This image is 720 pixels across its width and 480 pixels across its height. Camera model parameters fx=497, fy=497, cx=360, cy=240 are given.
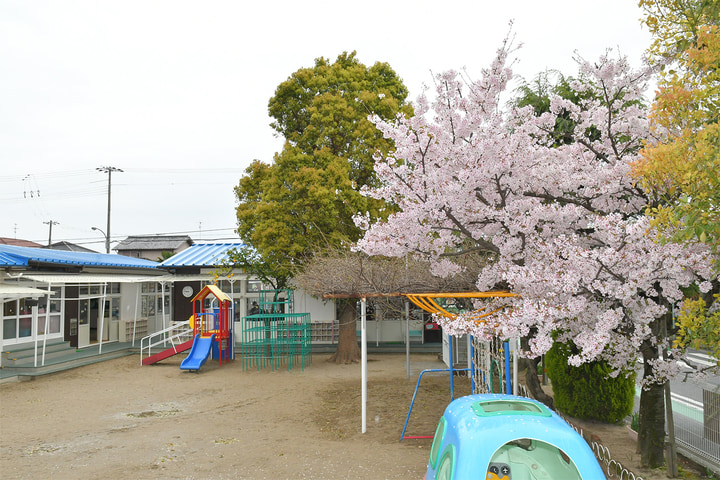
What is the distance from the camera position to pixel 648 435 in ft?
19.8

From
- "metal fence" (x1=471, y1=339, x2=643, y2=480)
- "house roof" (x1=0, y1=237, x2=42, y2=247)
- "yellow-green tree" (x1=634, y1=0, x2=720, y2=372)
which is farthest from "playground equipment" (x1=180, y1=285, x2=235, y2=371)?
"house roof" (x1=0, y1=237, x2=42, y2=247)

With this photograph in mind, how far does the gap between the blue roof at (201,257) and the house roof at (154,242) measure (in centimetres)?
1668

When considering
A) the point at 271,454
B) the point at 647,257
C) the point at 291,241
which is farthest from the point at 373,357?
the point at 647,257

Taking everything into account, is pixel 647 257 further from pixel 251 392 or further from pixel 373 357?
pixel 373 357

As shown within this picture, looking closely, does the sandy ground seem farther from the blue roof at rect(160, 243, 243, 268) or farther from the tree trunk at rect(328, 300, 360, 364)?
the blue roof at rect(160, 243, 243, 268)

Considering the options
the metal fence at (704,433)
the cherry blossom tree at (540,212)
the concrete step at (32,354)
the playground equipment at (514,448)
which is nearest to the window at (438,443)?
the playground equipment at (514,448)

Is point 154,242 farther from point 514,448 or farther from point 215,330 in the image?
point 514,448

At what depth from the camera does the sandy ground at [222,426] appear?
261 inches

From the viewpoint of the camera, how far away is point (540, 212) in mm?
6020

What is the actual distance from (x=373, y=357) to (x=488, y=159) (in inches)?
474

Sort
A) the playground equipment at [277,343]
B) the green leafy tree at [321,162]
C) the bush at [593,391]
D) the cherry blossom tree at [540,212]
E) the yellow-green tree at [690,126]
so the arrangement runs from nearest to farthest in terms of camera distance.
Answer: the yellow-green tree at [690,126] < the cherry blossom tree at [540,212] < the bush at [593,391] < the green leafy tree at [321,162] < the playground equipment at [277,343]

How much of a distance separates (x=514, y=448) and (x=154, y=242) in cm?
3953

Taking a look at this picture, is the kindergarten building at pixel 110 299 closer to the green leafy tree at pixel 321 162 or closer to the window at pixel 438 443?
the green leafy tree at pixel 321 162

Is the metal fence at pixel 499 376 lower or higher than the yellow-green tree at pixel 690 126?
lower
